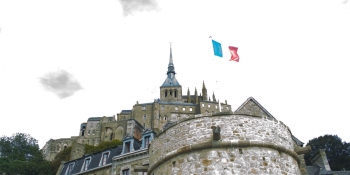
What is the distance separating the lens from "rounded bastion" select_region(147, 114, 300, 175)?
8.61 meters

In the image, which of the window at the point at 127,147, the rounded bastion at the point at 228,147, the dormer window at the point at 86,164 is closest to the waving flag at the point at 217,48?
the rounded bastion at the point at 228,147

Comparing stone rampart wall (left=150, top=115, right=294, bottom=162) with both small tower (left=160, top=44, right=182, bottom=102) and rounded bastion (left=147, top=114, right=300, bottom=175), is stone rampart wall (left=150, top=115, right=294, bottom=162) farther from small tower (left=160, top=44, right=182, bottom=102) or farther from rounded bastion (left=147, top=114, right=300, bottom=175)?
small tower (left=160, top=44, right=182, bottom=102)

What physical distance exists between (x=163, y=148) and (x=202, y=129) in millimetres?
1519

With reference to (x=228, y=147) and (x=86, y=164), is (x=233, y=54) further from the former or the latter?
(x=86, y=164)

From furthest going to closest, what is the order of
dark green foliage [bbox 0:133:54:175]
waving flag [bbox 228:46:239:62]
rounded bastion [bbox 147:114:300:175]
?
dark green foliage [bbox 0:133:54:175]
waving flag [bbox 228:46:239:62]
rounded bastion [bbox 147:114:300:175]

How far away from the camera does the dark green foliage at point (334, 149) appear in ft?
129

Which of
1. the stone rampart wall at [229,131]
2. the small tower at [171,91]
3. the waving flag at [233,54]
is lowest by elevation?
the stone rampart wall at [229,131]

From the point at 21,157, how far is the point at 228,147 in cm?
5150

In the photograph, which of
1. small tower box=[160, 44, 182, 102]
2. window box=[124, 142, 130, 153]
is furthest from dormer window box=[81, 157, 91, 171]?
small tower box=[160, 44, 182, 102]

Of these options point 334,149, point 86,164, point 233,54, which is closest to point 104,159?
point 86,164

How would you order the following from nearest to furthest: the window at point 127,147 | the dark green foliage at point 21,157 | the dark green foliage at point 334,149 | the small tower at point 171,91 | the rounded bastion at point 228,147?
1. the rounded bastion at point 228,147
2. the window at point 127,147
3. the dark green foliage at point 334,149
4. the dark green foliage at point 21,157
5. the small tower at point 171,91

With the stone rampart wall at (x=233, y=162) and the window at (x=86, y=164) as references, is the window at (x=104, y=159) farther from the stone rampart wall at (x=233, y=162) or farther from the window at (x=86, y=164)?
the stone rampart wall at (x=233, y=162)

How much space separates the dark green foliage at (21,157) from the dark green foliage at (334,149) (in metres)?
34.9

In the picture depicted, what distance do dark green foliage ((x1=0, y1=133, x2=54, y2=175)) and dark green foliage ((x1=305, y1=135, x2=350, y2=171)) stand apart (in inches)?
1375
